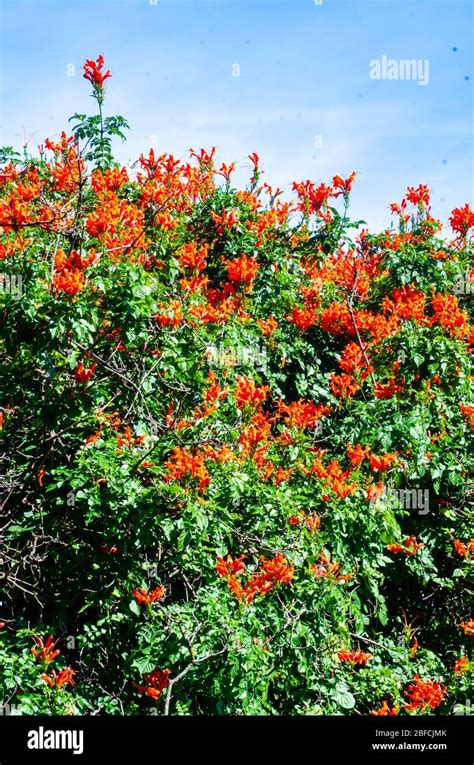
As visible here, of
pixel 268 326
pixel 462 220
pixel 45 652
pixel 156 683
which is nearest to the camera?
pixel 156 683

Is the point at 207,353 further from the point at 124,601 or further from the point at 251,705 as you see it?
the point at 251,705

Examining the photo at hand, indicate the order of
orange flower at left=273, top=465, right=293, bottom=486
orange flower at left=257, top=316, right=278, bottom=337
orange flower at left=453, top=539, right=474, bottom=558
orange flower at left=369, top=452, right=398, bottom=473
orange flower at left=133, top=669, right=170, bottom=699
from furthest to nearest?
orange flower at left=257, top=316, right=278, bottom=337 → orange flower at left=453, top=539, right=474, bottom=558 → orange flower at left=369, top=452, right=398, bottom=473 → orange flower at left=273, top=465, right=293, bottom=486 → orange flower at left=133, top=669, right=170, bottom=699

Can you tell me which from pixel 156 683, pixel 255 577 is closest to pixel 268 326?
pixel 255 577

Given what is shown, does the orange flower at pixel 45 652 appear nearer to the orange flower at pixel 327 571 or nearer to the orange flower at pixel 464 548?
the orange flower at pixel 327 571

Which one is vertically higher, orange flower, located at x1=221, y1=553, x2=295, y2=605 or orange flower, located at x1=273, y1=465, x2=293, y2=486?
orange flower, located at x1=273, y1=465, x2=293, y2=486

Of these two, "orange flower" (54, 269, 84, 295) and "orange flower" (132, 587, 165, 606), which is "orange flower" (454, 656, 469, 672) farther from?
"orange flower" (54, 269, 84, 295)

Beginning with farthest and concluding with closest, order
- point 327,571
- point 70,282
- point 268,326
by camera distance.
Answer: point 268,326, point 327,571, point 70,282

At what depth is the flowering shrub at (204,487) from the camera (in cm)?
400

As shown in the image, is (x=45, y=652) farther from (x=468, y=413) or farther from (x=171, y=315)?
(x=468, y=413)

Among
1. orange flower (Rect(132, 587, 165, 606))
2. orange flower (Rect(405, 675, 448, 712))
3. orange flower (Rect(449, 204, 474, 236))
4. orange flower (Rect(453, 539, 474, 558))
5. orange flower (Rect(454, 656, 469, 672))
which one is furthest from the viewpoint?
orange flower (Rect(449, 204, 474, 236))

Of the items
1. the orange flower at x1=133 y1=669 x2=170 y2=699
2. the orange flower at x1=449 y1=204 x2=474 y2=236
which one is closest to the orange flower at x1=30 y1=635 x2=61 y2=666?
the orange flower at x1=133 y1=669 x2=170 y2=699

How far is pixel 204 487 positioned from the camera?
3955mm

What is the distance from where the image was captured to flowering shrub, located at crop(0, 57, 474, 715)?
4000 millimetres

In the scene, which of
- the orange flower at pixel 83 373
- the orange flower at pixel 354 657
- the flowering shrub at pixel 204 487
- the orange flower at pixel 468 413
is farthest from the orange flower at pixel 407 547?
the orange flower at pixel 83 373
